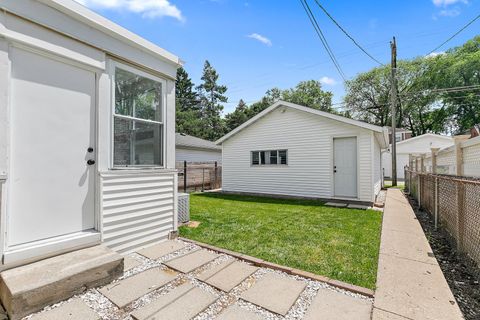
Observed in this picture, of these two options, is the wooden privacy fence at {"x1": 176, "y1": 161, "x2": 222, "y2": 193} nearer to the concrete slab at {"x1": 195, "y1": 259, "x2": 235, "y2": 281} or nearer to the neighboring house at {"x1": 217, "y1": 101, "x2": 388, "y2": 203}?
the neighboring house at {"x1": 217, "y1": 101, "x2": 388, "y2": 203}

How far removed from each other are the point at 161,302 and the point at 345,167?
7.85 metres

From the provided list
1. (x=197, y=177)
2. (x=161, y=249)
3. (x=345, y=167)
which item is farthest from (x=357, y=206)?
(x=197, y=177)

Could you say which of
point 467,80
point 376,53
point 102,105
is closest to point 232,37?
point 376,53

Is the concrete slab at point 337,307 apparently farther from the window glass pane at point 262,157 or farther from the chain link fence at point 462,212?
the window glass pane at point 262,157

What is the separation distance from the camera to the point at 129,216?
11.2 feet

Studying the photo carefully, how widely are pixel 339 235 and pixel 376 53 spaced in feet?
36.5

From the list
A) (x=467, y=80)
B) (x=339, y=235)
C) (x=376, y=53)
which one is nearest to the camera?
(x=339, y=235)

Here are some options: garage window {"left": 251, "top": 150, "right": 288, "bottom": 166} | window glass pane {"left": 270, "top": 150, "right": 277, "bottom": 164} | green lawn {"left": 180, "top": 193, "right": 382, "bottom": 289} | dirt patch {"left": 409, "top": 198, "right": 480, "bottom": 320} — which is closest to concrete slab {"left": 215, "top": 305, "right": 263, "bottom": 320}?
green lawn {"left": 180, "top": 193, "right": 382, "bottom": 289}

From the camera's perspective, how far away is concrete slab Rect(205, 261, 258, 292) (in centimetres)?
256

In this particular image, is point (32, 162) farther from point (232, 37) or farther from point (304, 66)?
point (304, 66)

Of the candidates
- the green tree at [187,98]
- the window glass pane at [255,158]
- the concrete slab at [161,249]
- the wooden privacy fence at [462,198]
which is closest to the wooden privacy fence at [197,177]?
the window glass pane at [255,158]

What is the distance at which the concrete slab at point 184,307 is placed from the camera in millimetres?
2020

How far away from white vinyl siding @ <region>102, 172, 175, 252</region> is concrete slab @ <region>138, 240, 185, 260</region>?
0.12m

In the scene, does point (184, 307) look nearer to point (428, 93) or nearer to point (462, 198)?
point (462, 198)
